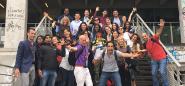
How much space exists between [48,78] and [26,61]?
3.30 feet

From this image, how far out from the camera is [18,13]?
57.2 ft

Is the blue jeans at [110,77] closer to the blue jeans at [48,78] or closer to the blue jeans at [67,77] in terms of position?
the blue jeans at [67,77]

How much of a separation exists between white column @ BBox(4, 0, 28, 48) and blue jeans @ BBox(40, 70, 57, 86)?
7.23 m

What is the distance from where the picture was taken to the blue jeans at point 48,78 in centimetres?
1016

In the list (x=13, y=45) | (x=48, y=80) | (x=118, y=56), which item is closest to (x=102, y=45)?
(x=118, y=56)

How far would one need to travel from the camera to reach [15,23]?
57.0 feet

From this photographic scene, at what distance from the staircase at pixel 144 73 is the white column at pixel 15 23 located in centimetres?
628

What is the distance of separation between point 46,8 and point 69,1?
2014mm

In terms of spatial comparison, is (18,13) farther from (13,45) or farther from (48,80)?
(48,80)

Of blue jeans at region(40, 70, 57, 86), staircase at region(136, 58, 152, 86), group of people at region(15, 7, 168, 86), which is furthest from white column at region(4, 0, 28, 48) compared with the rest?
blue jeans at region(40, 70, 57, 86)

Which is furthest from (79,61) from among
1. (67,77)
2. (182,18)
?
(182,18)

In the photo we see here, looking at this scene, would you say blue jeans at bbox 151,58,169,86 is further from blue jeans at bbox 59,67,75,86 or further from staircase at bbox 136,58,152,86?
blue jeans at bbox 59,67,75,86

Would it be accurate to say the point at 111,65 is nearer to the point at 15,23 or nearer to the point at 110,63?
the point at 110,63

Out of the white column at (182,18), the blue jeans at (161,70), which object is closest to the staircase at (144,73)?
the blue jeans at (161,70)
